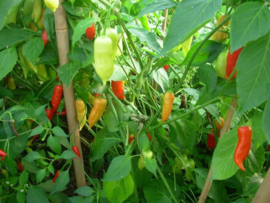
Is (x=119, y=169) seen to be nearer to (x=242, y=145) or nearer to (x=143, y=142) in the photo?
(x=143, y=142)

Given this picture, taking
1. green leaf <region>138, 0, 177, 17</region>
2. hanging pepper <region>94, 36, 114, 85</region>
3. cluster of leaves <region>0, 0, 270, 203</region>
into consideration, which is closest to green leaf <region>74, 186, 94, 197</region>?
cluster of leaves <region>0, 0, 270, 203</region>

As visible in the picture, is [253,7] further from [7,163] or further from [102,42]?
[7,163]

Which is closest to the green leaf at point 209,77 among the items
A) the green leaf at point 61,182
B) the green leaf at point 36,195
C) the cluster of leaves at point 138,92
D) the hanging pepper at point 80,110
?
the cluster of leaves at point 138,92

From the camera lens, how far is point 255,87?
24.3 inches

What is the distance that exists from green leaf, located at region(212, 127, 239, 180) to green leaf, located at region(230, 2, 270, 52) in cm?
39

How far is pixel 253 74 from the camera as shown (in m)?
0.62

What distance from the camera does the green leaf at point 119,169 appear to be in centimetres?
98

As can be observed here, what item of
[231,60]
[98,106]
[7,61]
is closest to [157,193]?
[98,106]

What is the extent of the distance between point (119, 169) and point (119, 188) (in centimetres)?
14

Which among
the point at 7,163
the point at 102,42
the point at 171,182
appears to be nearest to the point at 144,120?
the point at 171,182

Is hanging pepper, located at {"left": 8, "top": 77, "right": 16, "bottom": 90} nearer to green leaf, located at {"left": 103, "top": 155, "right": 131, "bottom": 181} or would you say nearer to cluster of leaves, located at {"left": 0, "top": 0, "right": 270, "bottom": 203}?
cluster of leaves, located at {"left": 0, "top": 0, "right": 270, "bottom": 203}

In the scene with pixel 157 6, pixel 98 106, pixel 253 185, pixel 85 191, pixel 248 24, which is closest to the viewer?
pixel 248 24

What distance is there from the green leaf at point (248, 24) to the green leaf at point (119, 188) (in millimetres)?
745

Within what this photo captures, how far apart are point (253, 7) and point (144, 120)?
736 millimetres
